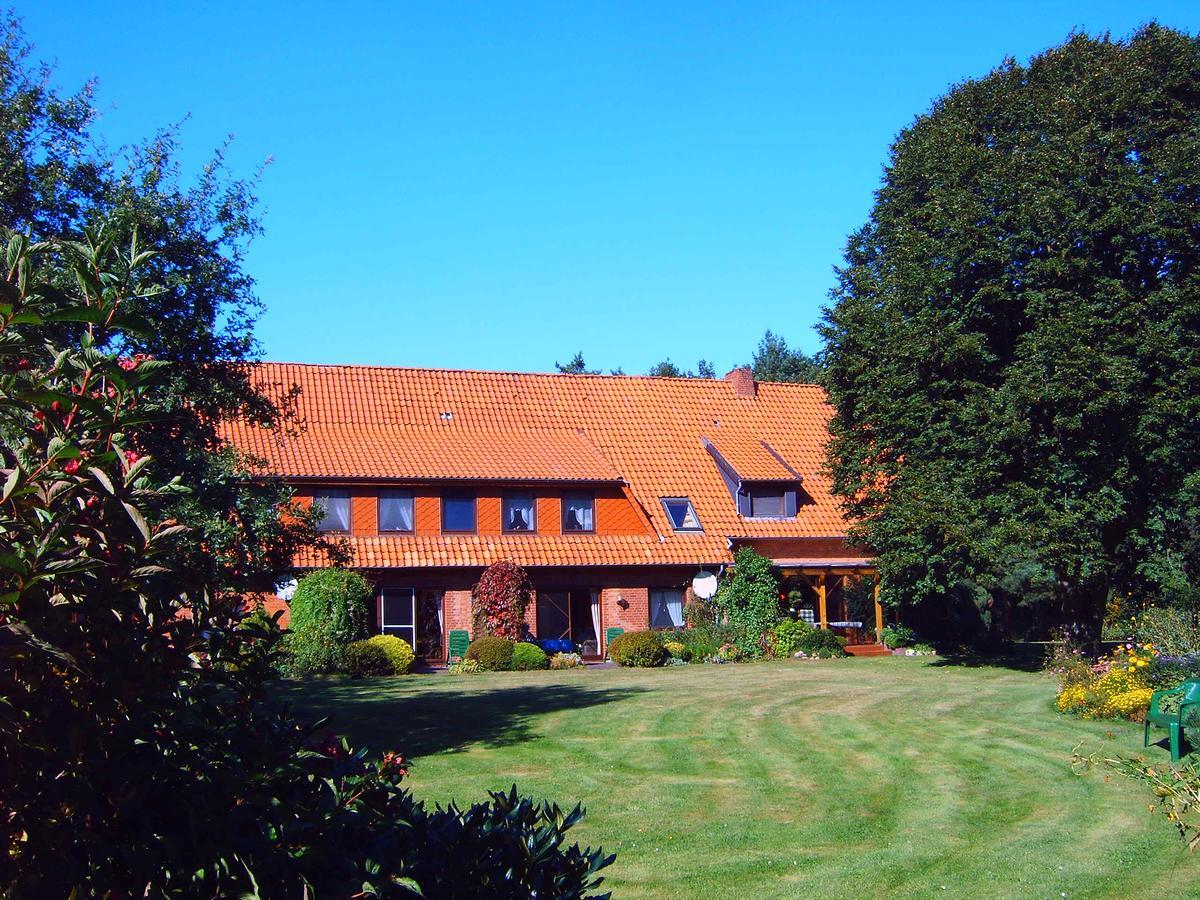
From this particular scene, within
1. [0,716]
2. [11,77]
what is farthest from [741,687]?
[0,716]

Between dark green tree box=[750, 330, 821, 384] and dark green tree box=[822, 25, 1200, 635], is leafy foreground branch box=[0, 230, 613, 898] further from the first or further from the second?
dark green tree box=[750, 330, 821, 384]

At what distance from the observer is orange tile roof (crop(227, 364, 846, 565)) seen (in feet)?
105

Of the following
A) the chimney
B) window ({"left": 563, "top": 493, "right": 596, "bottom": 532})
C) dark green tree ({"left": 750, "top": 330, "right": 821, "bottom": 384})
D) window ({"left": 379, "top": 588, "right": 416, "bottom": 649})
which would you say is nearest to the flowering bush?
window ({"left": 563, "top": 493, "right": 596, "bottom": 532})

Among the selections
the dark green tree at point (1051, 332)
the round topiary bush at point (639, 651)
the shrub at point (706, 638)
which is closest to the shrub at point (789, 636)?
the shrub at point (706, 638)

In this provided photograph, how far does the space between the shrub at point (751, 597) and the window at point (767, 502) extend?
2979 mm

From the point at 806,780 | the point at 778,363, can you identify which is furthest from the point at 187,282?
the point at 778,363

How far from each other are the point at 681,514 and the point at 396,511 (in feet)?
28.6

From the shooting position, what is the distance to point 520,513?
3291cm

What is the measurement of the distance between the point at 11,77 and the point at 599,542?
21.1 meters

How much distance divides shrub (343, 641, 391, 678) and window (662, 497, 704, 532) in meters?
10.1

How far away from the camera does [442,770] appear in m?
13.8

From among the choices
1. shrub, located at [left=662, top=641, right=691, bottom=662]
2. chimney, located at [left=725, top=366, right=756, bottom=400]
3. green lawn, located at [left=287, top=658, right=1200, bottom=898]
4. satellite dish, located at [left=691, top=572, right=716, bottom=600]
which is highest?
chimney, located at [left=725, top=366, right=756, bottom=400]

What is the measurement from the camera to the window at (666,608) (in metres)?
33.6

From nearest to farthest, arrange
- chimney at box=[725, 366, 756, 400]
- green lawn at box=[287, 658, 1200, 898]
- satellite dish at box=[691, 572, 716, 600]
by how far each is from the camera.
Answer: green lawn at box=[287, 658, 1200, 898], satellite dish at box=[691, 572, 716, 600], chimney at box=[725, 366, 756, 400]
